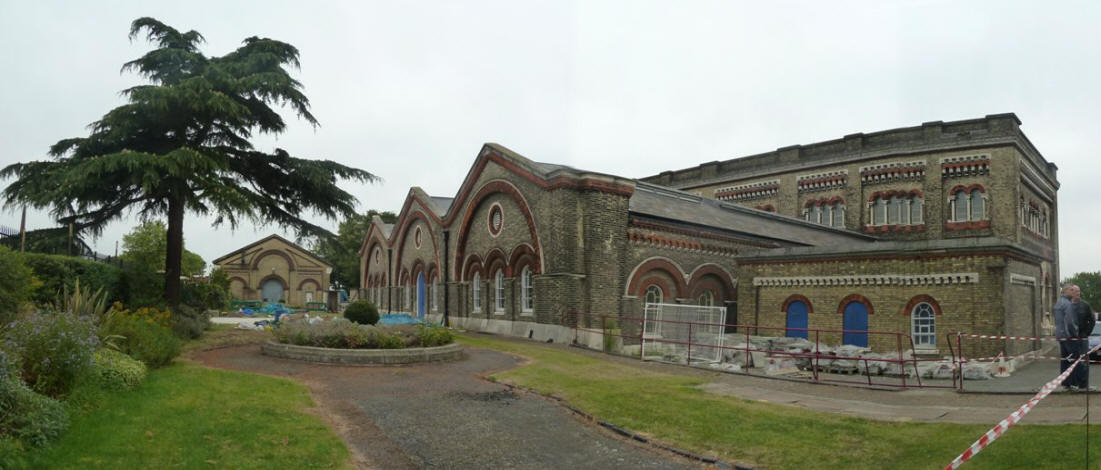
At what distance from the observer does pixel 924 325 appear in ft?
66.0

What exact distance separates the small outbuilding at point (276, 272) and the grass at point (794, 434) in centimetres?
5408

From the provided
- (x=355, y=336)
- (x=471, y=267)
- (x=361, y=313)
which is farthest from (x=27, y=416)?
(x=471, y=267)

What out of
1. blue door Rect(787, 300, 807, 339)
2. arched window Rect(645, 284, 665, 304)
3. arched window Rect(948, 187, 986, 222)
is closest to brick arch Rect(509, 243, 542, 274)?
arched window Rect(645, 284, 665, 304)

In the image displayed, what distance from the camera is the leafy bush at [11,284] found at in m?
12.8

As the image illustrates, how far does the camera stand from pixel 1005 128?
33.9m

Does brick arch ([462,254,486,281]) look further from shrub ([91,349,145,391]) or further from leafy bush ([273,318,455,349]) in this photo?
shrub ([91,349,145,391])

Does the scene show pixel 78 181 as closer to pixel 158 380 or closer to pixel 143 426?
pixel 158 380

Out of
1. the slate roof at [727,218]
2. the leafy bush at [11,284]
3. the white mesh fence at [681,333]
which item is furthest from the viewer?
the slate roof at [727,218]

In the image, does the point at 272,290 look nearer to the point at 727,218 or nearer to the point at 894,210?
the point at 727,218

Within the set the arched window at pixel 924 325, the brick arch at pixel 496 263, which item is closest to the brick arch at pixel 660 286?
the brick arch at pixel 496 263

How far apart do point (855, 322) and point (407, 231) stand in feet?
78.3

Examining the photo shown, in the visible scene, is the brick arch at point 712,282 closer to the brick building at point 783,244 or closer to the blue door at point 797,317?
the brick building at point 783,244

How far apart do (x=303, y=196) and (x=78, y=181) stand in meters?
6.39

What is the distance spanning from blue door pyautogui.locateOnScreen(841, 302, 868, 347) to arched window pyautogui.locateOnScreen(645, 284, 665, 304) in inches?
239
